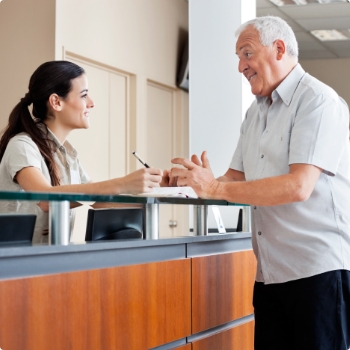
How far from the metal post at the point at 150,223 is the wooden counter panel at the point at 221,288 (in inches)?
10.7

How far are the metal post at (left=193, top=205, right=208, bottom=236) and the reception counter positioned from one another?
2.3 inches

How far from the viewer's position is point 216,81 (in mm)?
4328

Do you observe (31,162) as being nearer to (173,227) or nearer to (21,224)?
(21,224)

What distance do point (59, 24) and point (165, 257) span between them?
3.39 m

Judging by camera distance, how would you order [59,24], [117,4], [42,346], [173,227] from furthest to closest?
[173,227] → [117,4] → [59,24] → [42,346]

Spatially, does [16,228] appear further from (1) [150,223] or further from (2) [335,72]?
(2) [335,72]

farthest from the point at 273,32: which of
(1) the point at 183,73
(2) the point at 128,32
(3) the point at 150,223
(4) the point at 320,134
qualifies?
(1) the point at 183,73

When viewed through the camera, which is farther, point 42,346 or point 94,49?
point 94,49

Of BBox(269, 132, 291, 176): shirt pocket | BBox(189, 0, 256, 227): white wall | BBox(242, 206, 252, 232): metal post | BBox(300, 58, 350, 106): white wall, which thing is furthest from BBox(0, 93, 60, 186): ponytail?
BBox(300, 58, 350, 106): white wall

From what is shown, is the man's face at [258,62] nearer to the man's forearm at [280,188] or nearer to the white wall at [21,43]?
the man's forearm at [280,188]

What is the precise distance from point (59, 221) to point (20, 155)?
0.87 m

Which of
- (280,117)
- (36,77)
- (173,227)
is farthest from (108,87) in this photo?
(280,117)

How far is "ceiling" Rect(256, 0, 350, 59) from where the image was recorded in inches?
280

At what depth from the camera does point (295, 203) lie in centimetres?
214
